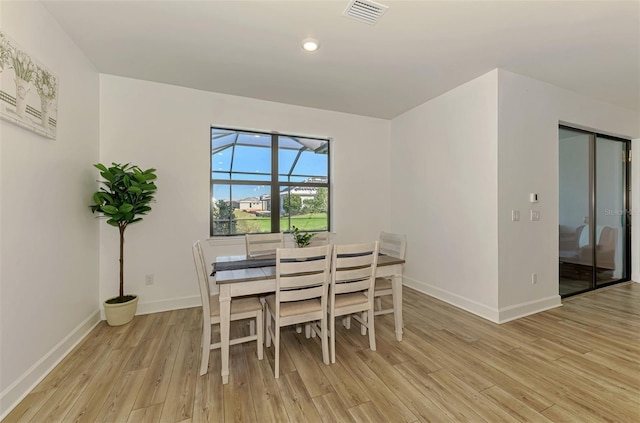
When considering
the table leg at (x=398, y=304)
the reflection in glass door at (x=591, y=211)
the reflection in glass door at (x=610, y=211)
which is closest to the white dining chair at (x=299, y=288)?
the table leg at (x=398, y=304)

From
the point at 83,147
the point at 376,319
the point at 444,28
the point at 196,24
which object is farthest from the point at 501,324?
the point at 83,147

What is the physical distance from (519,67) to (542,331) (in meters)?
2.71

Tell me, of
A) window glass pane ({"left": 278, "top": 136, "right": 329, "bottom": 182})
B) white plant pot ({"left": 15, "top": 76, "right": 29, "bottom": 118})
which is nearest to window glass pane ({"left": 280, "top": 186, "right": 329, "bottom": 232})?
window glass pane ({"left": 278, "top": 136, "right": 329, "bottom": 182})

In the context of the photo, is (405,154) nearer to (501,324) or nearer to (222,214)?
(501,324)

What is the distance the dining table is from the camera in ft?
6.13

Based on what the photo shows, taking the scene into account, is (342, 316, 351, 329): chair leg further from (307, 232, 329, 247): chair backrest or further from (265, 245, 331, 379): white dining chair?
(307, 232, 329, 247): chair backrest

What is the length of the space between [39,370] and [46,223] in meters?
1.06

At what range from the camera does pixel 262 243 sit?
298 cm

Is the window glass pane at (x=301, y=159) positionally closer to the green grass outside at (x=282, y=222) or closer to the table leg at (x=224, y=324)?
the green grass outside at (x=282, y=222)

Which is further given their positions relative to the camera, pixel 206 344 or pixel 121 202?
pixel 121 202

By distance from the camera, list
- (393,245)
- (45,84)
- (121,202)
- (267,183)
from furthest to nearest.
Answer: (267,183)
(393,245)
(121,202)
(45,84)

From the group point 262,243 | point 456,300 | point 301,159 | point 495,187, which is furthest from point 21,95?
point 456,300

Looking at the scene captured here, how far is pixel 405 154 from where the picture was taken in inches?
165

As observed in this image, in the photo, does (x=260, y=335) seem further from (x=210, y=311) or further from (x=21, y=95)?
(x=21, y=95)
